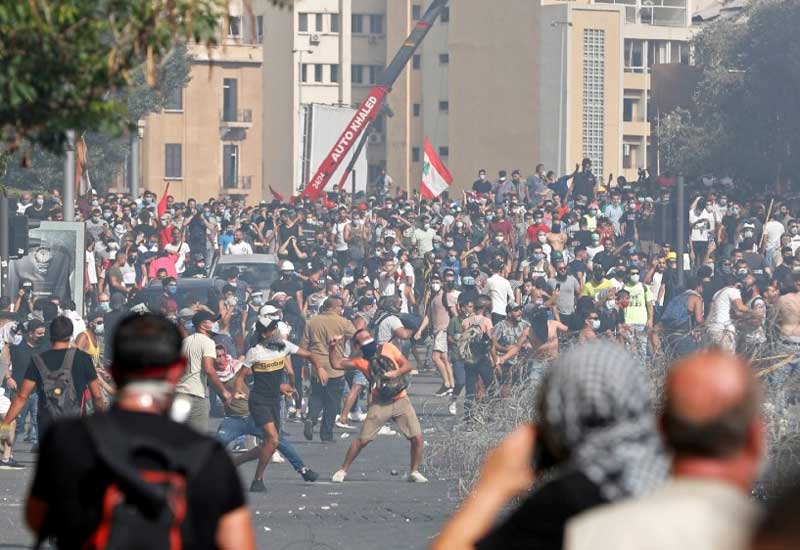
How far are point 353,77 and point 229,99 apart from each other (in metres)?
15.8

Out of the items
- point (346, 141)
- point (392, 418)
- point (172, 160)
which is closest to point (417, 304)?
point (392, 418)

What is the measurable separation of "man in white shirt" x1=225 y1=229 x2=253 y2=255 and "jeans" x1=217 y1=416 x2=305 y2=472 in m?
14.5

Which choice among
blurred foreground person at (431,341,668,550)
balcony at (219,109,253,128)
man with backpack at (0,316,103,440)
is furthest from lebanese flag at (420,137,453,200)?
balcony at (219,109,253,128)

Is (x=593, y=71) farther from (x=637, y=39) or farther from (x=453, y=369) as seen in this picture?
(x=453, y=369)

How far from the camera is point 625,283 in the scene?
23.9 metres

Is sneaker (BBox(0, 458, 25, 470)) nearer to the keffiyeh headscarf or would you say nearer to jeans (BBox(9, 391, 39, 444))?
jeans (BBox(9, 391, 39, 444))

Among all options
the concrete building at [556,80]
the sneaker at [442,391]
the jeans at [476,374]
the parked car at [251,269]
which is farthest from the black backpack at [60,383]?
the concrete building at [556,80]

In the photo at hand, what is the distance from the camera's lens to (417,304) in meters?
27.4

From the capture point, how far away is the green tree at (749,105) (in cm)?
5141

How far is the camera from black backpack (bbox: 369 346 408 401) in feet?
50.3

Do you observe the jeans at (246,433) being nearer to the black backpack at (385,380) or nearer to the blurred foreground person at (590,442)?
the black backpack at (385,380)

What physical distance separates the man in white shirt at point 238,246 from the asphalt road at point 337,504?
1167 centimetres

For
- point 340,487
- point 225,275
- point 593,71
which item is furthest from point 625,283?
point 593,71

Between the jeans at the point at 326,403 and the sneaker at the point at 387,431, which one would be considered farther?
the sneaker at the point at 387,431
